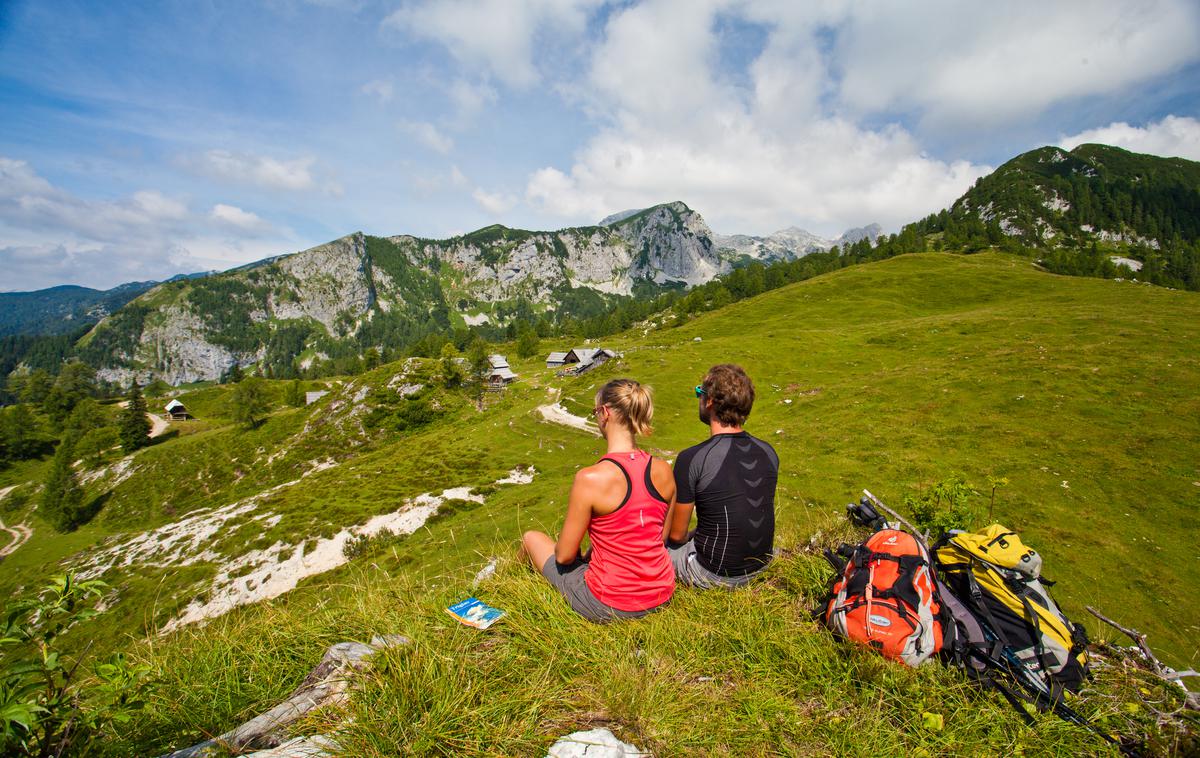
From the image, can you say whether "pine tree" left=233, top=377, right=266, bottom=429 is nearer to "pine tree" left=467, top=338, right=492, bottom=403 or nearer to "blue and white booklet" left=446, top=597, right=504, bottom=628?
"pine tree" left=467, top=338, right=492, bottom=403

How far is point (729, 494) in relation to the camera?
5.44m

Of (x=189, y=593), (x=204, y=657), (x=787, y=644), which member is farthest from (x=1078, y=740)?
(x=189, y=593)

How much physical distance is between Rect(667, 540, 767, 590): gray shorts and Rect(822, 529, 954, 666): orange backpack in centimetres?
105

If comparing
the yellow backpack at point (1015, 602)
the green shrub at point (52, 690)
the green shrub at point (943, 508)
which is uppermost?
the green shrub at point (52, 690)

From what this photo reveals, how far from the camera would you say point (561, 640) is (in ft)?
13.4

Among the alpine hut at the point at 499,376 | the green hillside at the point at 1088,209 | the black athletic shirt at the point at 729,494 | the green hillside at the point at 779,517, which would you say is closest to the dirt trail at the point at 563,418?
the green hillside at the point at 779,517

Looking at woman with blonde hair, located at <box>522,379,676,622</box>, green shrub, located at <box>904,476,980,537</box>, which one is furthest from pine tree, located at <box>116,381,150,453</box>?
green shrub, located at <box>904,476,980,537</box>

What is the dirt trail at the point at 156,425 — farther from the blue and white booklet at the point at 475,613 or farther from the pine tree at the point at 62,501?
the blue and white booklet at the point at 475,613

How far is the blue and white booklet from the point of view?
4180 mm

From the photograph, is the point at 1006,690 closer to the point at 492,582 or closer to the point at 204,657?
the point at 492,582

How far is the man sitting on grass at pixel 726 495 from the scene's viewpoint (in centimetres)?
545

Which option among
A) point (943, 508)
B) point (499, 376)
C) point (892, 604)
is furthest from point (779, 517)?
point (499, 376)

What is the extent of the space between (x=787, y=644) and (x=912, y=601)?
1.33 metres

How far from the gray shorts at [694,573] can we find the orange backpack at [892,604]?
3.45ft
